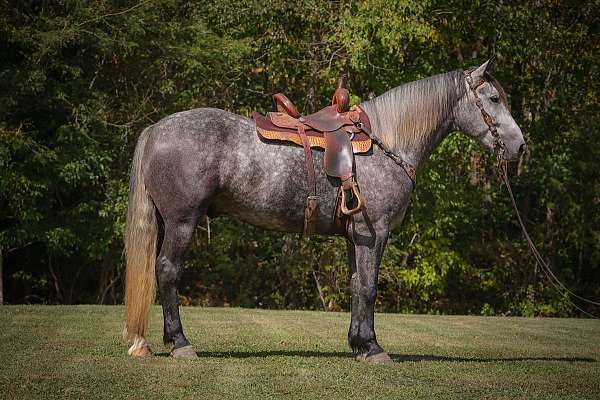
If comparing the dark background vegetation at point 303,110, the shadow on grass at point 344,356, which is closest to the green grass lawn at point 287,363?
the shadow on grass at point 344,356

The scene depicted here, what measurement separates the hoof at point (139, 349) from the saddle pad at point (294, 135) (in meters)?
2.05

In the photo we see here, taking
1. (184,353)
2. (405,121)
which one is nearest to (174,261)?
(184,353)

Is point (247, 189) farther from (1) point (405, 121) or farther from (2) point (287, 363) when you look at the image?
(1) point (405, 121)

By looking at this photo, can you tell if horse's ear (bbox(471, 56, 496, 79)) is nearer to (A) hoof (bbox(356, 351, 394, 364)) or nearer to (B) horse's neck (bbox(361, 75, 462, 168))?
(B) horse's neck (bbox(361, 75, 462, 168))

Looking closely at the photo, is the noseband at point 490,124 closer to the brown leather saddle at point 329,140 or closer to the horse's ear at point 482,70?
the horse's ear at point 482,70

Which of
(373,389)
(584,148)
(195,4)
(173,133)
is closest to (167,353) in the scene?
(173,133)

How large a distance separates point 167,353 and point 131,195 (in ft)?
4.76

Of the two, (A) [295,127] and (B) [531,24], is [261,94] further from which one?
(A) [295,127]

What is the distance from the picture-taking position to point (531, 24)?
20.1m

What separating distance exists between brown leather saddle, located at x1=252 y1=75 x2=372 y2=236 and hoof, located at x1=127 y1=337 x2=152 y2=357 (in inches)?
68.9

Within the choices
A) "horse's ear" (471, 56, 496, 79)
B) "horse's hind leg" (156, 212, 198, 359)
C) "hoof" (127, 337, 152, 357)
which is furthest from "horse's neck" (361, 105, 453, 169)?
"hoof" (127, 337, 152, 357)

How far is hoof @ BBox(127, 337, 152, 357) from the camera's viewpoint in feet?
24.2

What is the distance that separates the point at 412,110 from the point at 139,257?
9.35 feet

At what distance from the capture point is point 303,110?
19516 millimetres
